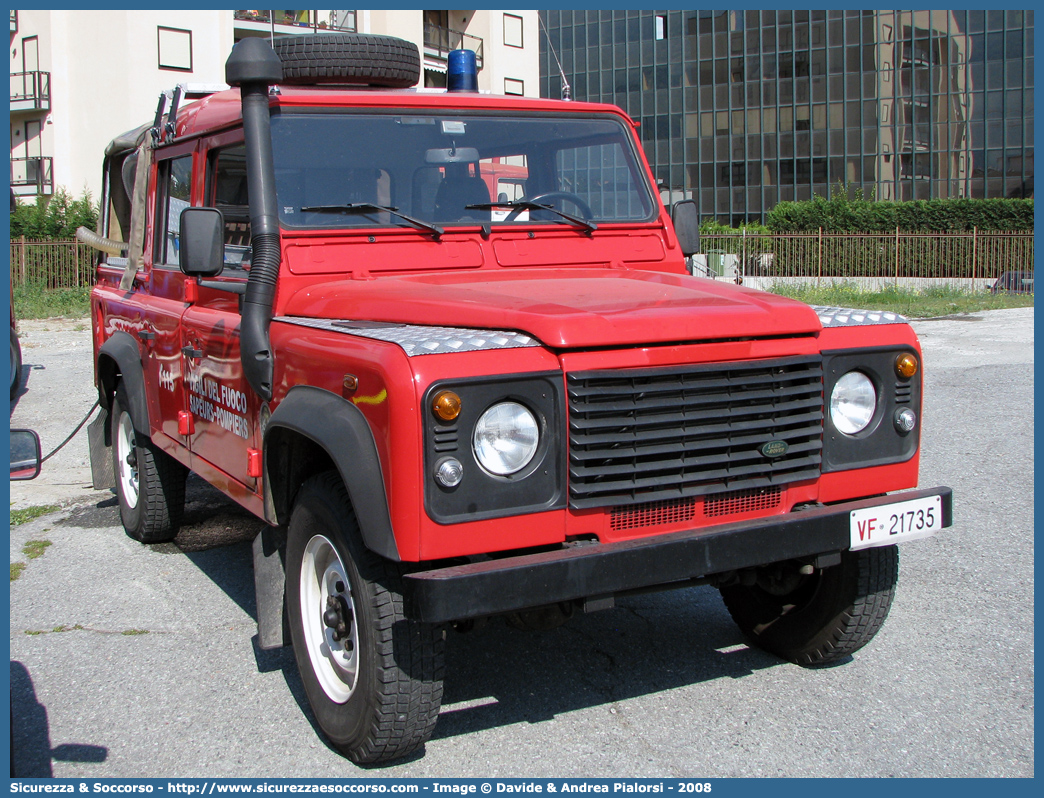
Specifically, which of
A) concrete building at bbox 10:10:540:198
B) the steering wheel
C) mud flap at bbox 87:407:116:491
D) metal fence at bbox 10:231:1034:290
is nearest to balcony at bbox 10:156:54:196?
concrete building at bbox 10:10:540:198

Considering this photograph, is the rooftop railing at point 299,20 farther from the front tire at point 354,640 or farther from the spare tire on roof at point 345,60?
the front tire at point 354,640

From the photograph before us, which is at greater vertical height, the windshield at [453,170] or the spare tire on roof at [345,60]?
the spare tire on roof at [345,60]

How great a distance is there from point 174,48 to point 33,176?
7.59m

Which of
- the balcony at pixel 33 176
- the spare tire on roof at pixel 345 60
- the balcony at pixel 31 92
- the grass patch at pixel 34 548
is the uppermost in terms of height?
the balcony at pixel 31 92

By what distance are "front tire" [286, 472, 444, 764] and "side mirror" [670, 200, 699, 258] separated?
2.24 meters

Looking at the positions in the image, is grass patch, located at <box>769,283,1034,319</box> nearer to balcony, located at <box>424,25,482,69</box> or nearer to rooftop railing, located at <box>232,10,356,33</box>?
balcony, located at <box>424,25,482,69</box>

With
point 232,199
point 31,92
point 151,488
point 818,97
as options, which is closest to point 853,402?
point 232,199

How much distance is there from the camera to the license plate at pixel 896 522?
3.25 meters

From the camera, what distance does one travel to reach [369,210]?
13.4 ft

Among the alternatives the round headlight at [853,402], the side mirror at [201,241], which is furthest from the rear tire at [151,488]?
the round headlight at [853,402]

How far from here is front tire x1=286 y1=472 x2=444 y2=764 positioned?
9.90ft

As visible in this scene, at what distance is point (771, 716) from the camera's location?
3.60m

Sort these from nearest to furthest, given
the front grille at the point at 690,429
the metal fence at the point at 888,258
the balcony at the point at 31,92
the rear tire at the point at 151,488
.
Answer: the front grille at the point at 690,429, the rear tire at the point at 151,488, the metal fence at the point at 888,258, the balcony at the point at 31,92

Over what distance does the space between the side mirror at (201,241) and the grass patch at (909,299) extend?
1693 centimetres
